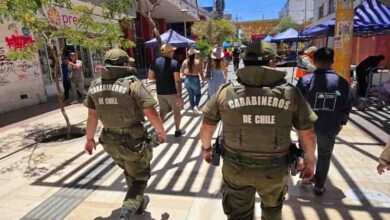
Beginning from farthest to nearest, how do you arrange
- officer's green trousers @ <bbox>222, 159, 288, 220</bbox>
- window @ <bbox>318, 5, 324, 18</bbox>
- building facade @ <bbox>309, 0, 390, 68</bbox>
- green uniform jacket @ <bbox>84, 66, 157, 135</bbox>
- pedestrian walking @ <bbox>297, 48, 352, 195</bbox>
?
window @ <bbox>318, 5, 324, 18</bbox>
building facade @ <bbox>309, 0, 390, 68</bbox>
pedestrian walking @ <bbox>297, 48, 352, 195</bbox>
green uniform jacket @ <bbox>84, 66, 157, 135</bbox>
officer's green trousers @ <bbox>222, 159, 288, 220</bbox>

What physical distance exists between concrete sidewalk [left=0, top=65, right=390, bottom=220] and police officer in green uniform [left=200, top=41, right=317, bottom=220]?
3.41 ft

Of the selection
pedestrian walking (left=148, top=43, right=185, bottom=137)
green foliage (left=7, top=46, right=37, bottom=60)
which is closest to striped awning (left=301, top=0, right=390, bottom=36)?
pedestrian walking (left=148, top=43, right=185, bottom=137)

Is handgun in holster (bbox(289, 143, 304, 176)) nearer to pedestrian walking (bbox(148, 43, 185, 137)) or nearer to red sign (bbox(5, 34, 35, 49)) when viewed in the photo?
pedestrian walking (bbox(148, 43, 185, 137))

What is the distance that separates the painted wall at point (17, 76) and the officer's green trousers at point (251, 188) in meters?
8.44

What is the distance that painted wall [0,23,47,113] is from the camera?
9.33m

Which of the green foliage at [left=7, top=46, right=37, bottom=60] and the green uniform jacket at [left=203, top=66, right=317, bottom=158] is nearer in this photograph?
the green uniform jacket at [left=203, top=66, right=317, bottom=158]

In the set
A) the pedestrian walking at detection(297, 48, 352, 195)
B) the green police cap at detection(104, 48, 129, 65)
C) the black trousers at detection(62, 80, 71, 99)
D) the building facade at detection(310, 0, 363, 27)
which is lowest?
the black trousers at detection(62, 80, 71, 99)

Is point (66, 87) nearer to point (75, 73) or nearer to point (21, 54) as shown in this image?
point (75, 73)

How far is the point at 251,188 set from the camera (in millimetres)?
2359

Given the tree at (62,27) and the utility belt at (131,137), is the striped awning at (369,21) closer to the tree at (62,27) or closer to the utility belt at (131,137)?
the tree at (62,27)

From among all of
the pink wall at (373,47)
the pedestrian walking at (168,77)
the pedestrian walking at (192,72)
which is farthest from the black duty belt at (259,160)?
the pink wall at (373,47)

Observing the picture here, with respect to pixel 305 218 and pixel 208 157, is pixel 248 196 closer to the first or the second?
pixel 208 157

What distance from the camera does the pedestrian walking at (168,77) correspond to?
5.62m

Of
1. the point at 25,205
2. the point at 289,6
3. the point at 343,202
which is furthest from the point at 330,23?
the point at 289,6
